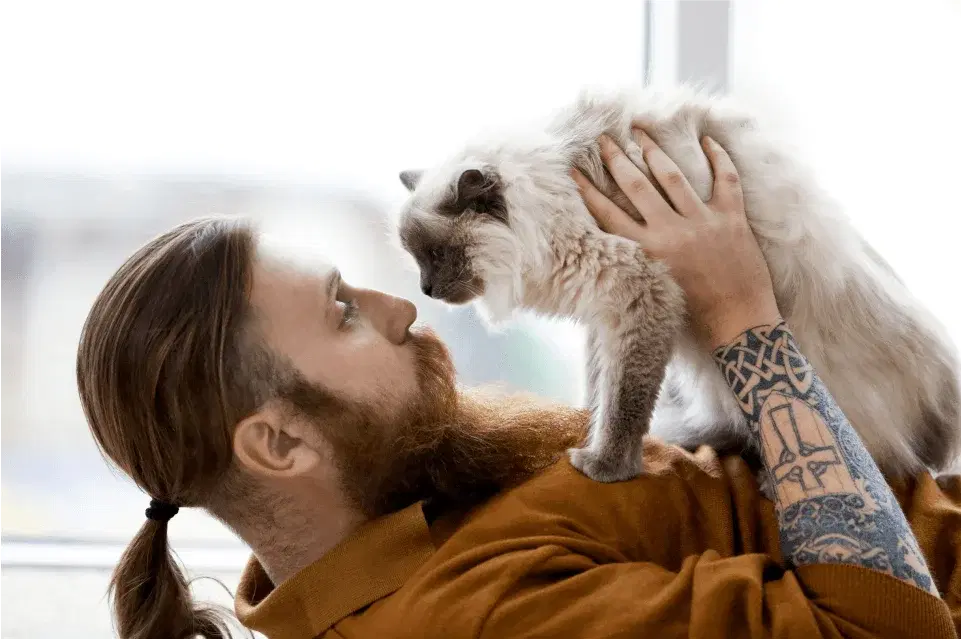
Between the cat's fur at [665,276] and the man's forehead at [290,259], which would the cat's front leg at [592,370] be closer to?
the cat's fur at [665,276]

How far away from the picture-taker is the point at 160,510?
1445 mm

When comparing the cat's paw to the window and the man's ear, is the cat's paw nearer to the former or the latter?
the man's ear

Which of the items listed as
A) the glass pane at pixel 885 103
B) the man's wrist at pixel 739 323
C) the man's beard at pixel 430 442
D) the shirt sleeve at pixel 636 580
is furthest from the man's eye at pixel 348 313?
the glass pane at pixel 885 103

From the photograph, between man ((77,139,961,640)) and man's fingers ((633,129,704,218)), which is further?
man's fingers ((633,129,704,218))

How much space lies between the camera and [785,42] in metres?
2.30

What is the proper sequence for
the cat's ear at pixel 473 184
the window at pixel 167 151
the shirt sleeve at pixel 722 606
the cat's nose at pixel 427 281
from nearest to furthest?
the shirt sleeve at pixel 722 606, the cat's ear at pixel 473 184, the cat's nose at pixel 427 281, the window at pixel 167 151

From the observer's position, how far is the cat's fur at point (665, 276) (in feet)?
4.76

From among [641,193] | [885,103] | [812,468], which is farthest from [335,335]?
[885,103]

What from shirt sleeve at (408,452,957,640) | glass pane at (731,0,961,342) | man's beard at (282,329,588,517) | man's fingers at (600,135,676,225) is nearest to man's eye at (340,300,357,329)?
man's beard at (282,329,588,517)

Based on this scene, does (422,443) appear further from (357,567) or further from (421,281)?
(421,281)

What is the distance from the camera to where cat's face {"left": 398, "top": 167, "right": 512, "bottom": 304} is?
1548mm

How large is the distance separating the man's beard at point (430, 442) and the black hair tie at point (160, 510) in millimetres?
296

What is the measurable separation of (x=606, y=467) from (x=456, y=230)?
0.53 metres

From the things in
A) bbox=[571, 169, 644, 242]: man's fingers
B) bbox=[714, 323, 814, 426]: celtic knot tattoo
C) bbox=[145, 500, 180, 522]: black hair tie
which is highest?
bbox=[571, 169, 644, 242]: man's fingers
